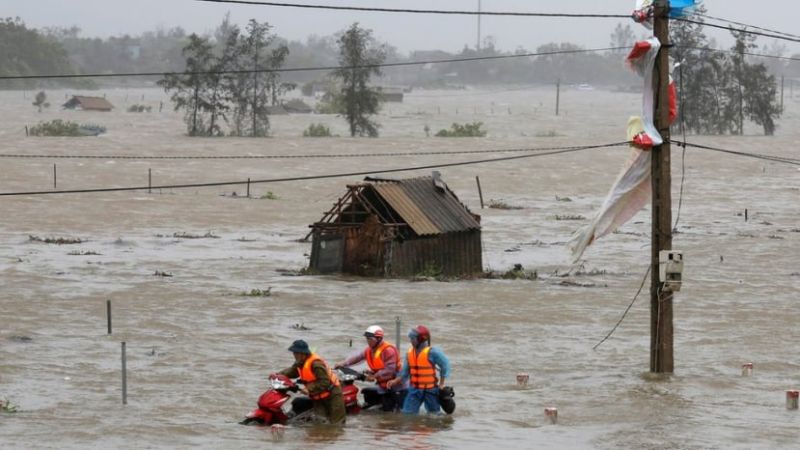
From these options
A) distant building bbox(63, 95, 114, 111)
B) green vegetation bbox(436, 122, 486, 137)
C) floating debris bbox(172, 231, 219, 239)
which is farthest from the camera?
distant building bbox(63, 95, 114, 111)

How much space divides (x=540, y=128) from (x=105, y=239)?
70.3 m

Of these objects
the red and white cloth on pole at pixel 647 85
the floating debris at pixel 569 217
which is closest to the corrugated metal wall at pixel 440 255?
the red and white cloth on pole at pixel 647 85

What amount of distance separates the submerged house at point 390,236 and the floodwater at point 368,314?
2.02 ft

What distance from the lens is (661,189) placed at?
22.0 meters

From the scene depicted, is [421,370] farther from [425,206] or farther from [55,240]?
[55,240]

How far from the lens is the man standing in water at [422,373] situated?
1862 cm

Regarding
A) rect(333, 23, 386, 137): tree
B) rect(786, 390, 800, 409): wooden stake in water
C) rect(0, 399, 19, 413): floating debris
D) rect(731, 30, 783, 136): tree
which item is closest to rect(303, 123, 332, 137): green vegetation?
rect(333, 23, 386, 137): tree

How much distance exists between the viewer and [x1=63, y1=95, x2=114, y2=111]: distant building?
118619mm

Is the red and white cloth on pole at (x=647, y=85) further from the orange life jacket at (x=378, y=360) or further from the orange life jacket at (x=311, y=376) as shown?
the orange life jacket at (x=311, y=376)

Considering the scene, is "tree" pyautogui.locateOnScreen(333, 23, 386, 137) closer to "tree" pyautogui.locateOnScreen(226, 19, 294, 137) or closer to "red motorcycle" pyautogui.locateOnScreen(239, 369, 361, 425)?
"tree" pyautogui.locateOnScreen(226, 19, 294, 137)

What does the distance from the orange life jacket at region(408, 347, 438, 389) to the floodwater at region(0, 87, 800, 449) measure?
18.7 inches

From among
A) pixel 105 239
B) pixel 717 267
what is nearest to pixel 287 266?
pixel 105 239

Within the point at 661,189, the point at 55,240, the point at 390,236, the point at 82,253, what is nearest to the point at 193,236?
the point at 55,240

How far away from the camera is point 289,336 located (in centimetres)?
2717
